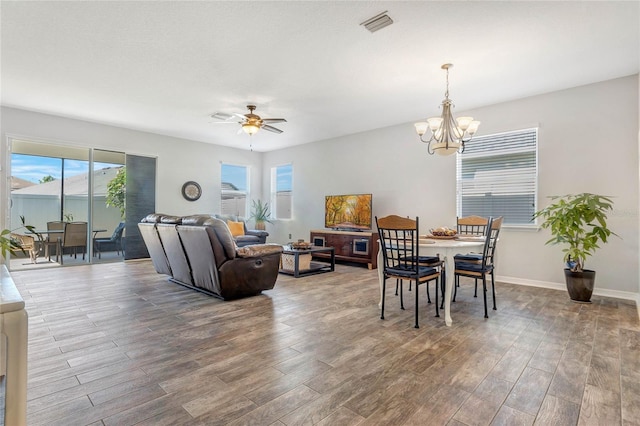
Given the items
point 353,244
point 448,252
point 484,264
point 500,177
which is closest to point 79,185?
point 353,244

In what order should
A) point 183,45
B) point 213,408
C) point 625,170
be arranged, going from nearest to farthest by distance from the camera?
point 213,408 → point 183,45 → point 625,170

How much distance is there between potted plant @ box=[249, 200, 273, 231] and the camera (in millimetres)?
8250

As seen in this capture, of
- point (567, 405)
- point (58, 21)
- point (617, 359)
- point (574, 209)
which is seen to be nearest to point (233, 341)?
point (567, 405)

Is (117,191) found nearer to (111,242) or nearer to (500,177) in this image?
(111,242)

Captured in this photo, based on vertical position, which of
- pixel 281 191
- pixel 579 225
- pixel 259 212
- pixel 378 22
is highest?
pixel 378 22

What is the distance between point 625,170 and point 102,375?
5736 millimetres

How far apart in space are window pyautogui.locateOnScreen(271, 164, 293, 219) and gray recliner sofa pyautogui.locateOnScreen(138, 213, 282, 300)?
4.36 metres

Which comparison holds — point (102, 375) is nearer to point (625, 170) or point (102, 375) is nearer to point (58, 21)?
point (58, 21)

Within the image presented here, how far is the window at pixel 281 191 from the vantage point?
8.39 meters

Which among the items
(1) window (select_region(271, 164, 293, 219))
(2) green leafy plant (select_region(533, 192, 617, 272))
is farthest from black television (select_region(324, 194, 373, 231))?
(2) green leafy plant (select_region(533, 192, 617, 272))

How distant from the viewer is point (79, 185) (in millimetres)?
6449

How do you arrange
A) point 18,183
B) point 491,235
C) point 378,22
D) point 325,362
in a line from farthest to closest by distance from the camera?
point 18,183 → point 491,235 → point 378,22 → point 325,362

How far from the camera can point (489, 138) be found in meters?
5.03

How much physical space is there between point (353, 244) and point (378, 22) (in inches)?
160
